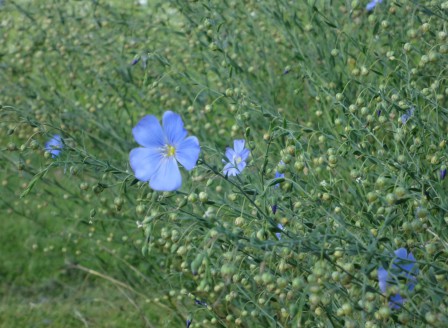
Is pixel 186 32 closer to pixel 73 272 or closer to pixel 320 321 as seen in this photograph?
pixel 73 272

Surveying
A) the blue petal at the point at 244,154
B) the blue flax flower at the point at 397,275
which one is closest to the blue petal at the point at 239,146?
the blue petal at the point at 244,154

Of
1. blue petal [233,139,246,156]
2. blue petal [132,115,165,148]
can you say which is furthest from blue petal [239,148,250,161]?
blue petal [132,115,165,148]

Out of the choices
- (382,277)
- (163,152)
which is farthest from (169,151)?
(382,277)

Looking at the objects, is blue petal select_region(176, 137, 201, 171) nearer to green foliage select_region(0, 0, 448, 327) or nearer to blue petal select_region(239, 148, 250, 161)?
green foliage select_region(0, 0, 448, 327)

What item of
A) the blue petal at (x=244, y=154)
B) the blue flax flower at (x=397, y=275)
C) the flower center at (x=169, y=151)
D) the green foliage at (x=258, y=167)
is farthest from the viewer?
the blue petal at (x=244, y=154)

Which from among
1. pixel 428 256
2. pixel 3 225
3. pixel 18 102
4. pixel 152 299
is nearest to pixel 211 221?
pixel 428 256

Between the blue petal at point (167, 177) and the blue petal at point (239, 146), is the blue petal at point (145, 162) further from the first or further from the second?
the blue petal at point (239, 146)
